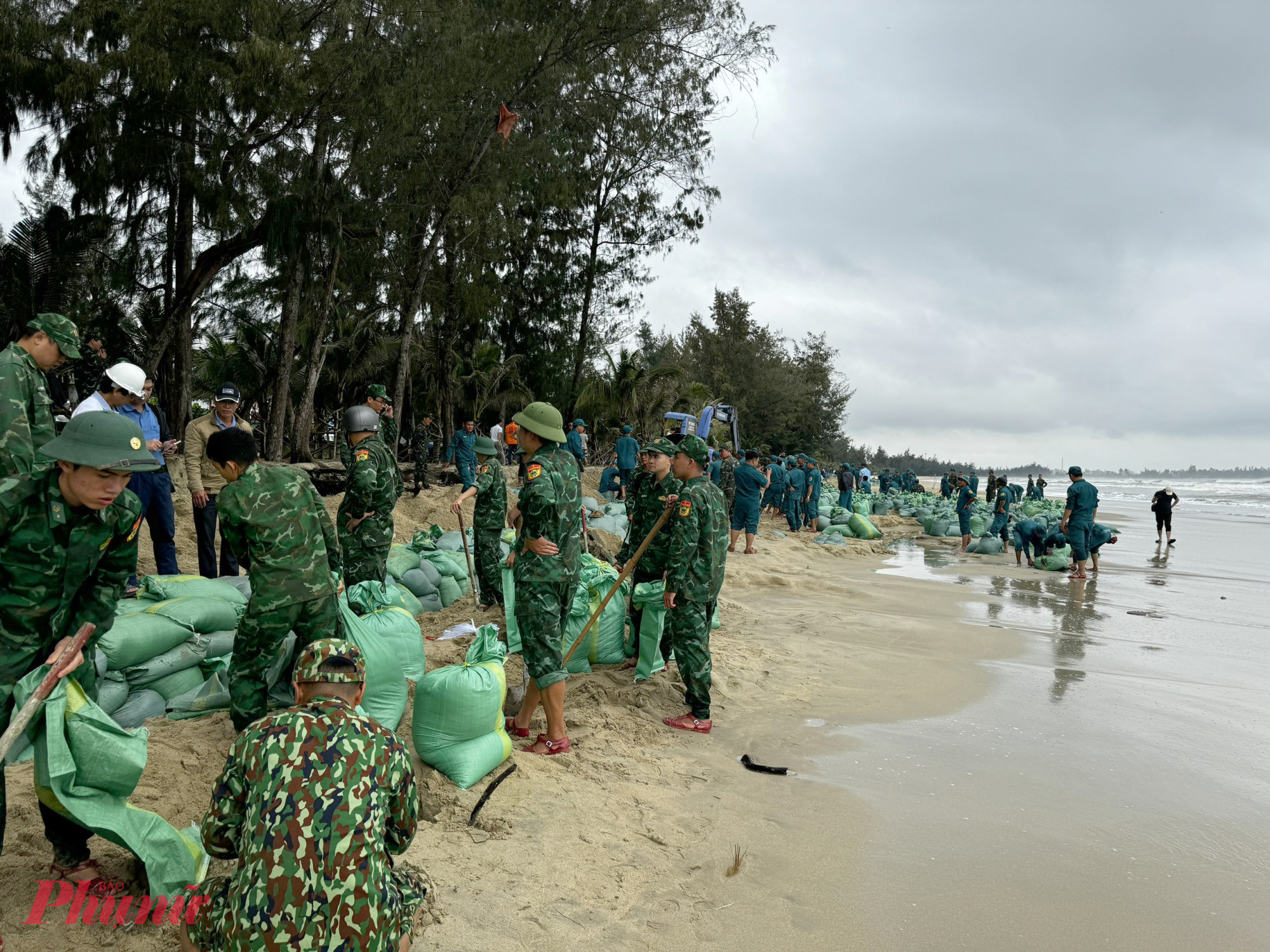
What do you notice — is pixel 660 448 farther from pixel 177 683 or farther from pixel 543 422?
pixel 177 683

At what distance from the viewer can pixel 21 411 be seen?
3016 mm

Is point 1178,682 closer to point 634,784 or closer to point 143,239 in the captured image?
point 634,784

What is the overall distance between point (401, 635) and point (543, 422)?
1.23 m

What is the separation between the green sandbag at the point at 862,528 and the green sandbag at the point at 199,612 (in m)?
13.4

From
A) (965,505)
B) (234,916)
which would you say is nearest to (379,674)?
(234,916)

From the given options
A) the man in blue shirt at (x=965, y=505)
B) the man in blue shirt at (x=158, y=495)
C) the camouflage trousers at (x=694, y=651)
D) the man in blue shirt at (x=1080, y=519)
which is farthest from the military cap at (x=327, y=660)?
the man in blue shirt at (x=965, y=505)

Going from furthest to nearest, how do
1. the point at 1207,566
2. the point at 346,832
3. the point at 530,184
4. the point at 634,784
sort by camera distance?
the point at 530,184 → the point at 1207,566 → the point at 634,784 → the point at 346,832

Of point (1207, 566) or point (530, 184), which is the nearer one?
point (1207, 566)

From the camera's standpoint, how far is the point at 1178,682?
5.75 meters

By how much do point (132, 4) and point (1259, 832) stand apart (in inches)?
450

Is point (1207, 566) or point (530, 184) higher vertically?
point (530, 184)

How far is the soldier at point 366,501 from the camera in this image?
4410 mm

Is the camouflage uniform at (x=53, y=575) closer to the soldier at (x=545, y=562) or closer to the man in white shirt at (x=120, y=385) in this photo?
the soldier at (x=545, y=562)

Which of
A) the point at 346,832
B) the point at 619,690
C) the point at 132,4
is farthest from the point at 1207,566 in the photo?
the point at 132,4
